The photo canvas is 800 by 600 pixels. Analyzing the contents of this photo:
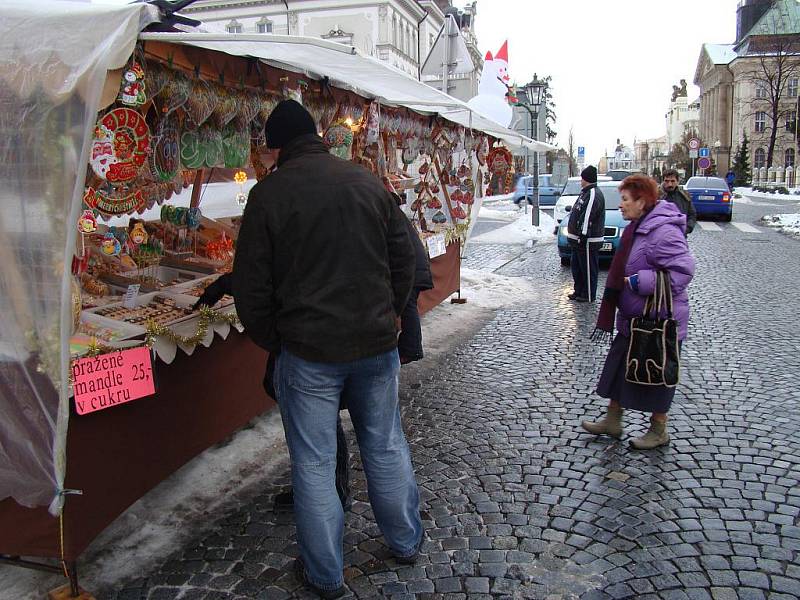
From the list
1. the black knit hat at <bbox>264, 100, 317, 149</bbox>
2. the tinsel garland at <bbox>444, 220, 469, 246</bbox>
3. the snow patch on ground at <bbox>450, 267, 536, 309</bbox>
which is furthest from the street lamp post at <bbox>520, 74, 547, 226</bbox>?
the black knit hat at <bbox>264, 100, 317, 149</bbox>

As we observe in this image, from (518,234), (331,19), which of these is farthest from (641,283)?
(331,19)

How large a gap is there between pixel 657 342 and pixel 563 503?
1.19m

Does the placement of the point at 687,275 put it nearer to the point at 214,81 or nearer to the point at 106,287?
the point at 214,81

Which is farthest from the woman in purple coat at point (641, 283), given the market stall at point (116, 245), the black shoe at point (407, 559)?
the black shoe at point (407, 559)

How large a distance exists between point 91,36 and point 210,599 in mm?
2318

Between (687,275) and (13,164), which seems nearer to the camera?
(13,164)

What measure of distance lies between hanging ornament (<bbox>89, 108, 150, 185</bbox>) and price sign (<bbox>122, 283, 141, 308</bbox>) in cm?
95

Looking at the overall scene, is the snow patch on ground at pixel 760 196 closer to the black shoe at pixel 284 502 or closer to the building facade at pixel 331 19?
the building facade at pixel 331 19

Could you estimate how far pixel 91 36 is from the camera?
263 centimetres

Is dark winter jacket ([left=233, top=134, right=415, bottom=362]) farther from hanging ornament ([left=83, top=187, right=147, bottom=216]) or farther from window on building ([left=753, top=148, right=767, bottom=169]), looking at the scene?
window on building ([left=753, top=148, right=767, bottom=169])

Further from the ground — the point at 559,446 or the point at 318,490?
the point at 318,490

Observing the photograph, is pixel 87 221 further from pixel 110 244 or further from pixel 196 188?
pixel 196 188

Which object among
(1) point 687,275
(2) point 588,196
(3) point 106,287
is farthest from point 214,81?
(2) point 588,196

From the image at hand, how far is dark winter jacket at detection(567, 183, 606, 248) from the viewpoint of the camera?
906 cm
